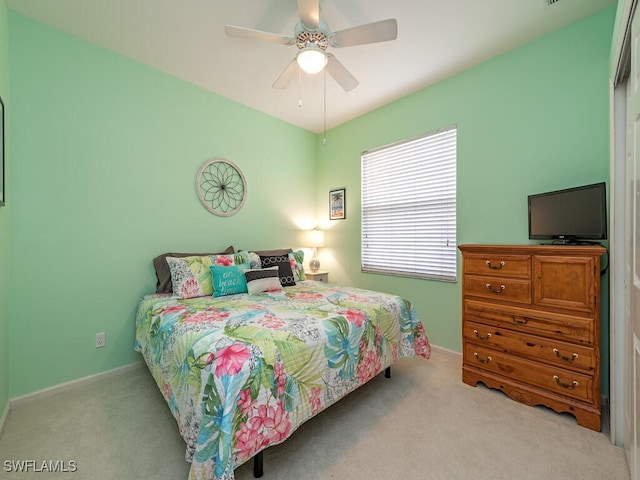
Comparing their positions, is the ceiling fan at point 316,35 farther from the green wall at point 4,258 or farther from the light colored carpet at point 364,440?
the light colored carpet at point 364,440

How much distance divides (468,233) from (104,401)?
332 centimetres

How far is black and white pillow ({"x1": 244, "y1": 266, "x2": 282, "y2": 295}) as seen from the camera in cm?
245

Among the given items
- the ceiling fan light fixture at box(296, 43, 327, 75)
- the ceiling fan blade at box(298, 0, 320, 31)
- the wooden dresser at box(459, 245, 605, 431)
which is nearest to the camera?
the ceiling fan blade at box(298, 0, 320, 31)

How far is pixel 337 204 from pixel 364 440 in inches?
111

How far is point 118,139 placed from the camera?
2.41 meters

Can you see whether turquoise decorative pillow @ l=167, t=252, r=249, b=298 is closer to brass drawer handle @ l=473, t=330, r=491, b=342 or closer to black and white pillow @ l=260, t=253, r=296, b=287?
black and white pillow @ l=260, t=253, r=296, b=287

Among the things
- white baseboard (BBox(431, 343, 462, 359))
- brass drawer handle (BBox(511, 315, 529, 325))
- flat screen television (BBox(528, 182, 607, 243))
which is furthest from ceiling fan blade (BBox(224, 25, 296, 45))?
white baseboard (BBox(431, 343, 462, 359))

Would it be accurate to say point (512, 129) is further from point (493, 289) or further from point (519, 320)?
point (519, 320)

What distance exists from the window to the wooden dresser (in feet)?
2.14

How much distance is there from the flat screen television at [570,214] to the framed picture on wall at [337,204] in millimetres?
2124

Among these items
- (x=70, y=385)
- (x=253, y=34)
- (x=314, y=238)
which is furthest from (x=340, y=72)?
(x=70, y=385)

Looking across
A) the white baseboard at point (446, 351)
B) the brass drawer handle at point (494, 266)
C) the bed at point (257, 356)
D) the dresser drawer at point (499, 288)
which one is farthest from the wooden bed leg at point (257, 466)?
the white baseboard at point (446, 351)

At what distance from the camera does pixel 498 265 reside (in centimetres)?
204

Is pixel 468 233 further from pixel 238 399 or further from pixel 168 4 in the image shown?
pixel 168 4
